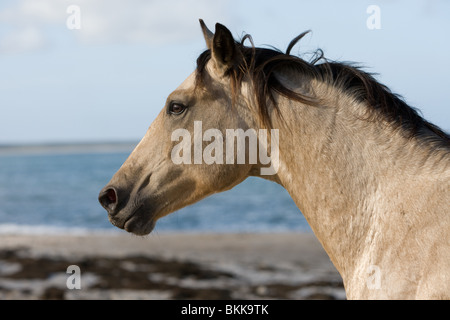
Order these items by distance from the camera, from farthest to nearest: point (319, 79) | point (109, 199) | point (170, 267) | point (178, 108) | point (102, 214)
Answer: point (102, 214) → point (170, 267) → point (109, 199) → point (178, 108) → point (319, 79)

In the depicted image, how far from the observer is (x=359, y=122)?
2510 millimetres

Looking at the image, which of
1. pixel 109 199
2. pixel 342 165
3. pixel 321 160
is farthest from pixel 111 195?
pixel 342 165

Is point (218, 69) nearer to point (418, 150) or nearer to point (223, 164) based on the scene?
point (223, 164)

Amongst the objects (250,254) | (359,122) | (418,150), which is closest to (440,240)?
(418,150)

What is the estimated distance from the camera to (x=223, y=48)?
2680 mm

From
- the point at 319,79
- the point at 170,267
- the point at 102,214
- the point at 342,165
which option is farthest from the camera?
the point at 102,214

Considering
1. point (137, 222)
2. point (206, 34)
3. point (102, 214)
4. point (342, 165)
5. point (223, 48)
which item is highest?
point (102, 214)

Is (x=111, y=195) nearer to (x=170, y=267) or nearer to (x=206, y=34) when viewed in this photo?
(x=206, y=34)

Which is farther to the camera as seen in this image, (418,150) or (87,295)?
(87,295)

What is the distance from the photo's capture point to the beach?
26.2ft
